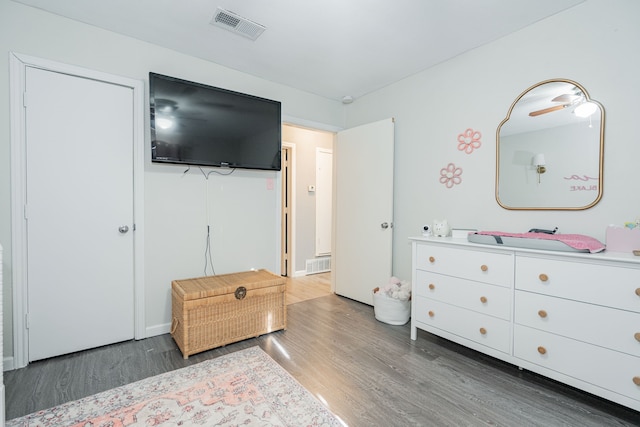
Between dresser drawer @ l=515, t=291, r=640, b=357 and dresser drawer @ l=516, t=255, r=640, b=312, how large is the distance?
4 centimetres

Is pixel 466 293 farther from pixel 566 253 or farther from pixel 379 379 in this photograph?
pixel 379 379

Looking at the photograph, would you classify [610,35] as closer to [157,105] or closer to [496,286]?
[496,286]

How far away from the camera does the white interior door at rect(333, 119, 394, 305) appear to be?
3.20 metres

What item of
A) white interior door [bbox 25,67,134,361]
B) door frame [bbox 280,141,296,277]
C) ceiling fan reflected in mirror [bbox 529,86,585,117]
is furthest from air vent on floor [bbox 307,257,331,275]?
ceiling fan reflected in mirror [bbox 529,86,585,117]

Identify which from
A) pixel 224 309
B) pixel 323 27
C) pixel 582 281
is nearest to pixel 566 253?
pixel 582 281

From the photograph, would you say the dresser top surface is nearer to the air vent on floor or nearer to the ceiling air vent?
the ceiling air vent

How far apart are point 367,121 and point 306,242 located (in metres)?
2.14

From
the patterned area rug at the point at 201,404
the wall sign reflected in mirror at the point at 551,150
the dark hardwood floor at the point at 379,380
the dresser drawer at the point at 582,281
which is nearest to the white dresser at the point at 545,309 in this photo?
the dresser drawer at the point at 582,281

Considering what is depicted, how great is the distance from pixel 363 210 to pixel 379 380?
1.89 meters

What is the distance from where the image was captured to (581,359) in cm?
163

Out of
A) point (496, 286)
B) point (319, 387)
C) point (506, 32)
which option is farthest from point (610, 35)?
point (319, 387)

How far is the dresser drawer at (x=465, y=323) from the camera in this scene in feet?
6.45

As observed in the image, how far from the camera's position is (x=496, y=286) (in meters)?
1.99

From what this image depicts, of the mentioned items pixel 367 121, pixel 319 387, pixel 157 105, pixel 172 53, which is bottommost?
pixel 319 387
